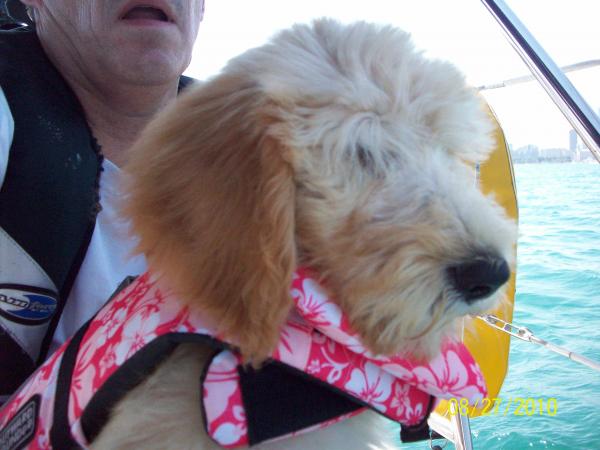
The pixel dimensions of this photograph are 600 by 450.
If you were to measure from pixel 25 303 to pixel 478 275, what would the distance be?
1324mm

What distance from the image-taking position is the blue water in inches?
135

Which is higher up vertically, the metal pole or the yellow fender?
the metal pole

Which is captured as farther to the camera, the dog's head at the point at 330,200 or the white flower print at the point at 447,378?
the white flower print at the point at 447,378

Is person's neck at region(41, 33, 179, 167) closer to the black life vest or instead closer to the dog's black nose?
the black life vest

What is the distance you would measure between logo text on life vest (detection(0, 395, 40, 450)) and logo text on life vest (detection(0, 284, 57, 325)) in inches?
13.9

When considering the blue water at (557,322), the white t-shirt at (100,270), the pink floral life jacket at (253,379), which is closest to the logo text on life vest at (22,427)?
the pink floral life jacket at (253,379)

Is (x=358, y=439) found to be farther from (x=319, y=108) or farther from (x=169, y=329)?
(x=319, y=108)

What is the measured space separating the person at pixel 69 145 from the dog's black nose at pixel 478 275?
0.89 m

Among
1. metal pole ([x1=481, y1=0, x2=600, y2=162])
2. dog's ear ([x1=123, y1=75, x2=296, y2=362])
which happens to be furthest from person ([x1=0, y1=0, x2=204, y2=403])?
metal pole ([x1=481, y1=0, x2=600, y2=162])

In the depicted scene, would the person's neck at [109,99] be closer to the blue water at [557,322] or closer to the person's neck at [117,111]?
the person's neck at [117,111]

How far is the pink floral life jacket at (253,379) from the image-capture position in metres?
1.04

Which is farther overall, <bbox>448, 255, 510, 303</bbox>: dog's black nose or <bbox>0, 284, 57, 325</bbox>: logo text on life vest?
<bbox>0, 284, 57, 325</bbox>: logo text on life vest
